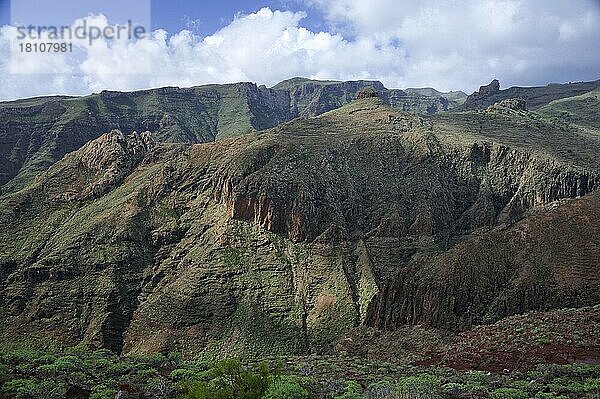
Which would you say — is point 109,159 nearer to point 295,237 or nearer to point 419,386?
point 295,237

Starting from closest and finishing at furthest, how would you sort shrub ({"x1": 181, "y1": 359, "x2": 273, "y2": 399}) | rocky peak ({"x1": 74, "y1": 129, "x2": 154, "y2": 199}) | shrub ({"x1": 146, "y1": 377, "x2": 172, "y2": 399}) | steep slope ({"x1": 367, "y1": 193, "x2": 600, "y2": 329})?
shrub ({"x1": 181, "y1": 359, "x2": 273, "y2": 399})
shrub ({"x1": 146, "y1": 377, "x2": 172, "y2": 399})
steep slope ({"x1": 367, "y1": 193, "x2": 600, "y2": 329})
rocky peak ({"x1": 74, "y1": 129, "x2": 154, "y2": 199})

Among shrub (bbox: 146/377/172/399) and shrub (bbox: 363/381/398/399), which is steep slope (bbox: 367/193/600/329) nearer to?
shrub (bbox: 363/381/398/399)

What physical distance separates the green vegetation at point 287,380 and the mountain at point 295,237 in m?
18.0

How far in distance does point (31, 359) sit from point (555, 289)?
44.3 meters

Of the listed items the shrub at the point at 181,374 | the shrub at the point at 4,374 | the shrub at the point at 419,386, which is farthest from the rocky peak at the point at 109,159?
the shrub at the point at 419,386

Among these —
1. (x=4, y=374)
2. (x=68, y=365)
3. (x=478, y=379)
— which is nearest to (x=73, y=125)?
(x=68, y=365)

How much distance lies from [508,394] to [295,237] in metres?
49.0

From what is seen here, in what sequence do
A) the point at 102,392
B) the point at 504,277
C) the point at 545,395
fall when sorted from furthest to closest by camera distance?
the point at 504,277 → the point at 102,392 → the point at 545,395

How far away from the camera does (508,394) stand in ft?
93.7

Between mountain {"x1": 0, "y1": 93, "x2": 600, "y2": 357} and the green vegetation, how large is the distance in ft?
59.2

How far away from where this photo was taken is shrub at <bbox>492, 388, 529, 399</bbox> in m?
28.2

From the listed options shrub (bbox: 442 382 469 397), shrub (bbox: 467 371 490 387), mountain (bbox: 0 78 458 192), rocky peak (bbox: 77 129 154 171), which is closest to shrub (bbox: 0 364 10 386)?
shrub (bbox: 442 382 469 397)

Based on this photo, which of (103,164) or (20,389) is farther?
(103,164)

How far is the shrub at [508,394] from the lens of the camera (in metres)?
28.2
